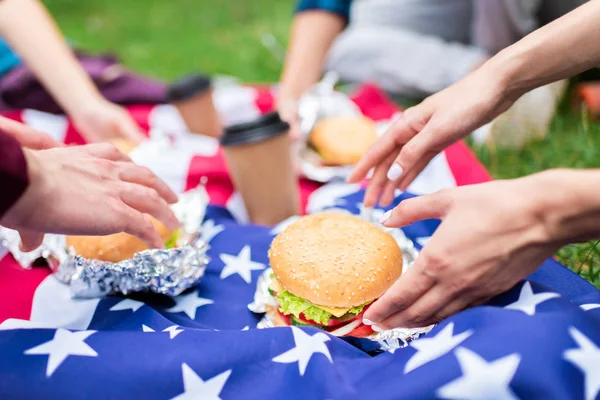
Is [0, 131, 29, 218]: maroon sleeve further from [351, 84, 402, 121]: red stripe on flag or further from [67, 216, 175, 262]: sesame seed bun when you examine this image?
[351, 84, 402, 121]: red stripe on flag

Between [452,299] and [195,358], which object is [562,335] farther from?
[195,358]

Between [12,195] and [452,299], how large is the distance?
88 centimetres

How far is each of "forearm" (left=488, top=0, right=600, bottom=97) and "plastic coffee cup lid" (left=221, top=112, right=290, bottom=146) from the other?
747 mm

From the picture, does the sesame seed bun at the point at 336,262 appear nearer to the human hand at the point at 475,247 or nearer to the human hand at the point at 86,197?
the human hand at the point at 475,247

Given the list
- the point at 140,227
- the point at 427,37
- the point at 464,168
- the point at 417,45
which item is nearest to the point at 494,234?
the point at 140,227

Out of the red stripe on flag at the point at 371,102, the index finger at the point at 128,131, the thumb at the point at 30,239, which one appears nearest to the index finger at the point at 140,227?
the thumb at the point at 30,239

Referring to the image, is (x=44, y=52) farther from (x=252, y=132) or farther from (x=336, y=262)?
(x=336, y=262)

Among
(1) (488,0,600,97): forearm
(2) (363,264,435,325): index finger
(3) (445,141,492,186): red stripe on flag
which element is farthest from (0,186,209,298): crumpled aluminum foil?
(3) (445,141,492,186): red stripe on flag

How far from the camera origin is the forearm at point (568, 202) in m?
0.94

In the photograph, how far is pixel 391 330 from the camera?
1221mm

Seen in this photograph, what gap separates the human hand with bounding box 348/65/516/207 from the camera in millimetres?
1349

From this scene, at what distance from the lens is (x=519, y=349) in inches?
38.5

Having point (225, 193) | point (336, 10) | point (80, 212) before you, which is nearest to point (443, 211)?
point (80, 212)

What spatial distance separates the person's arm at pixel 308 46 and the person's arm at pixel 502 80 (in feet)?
4.31
